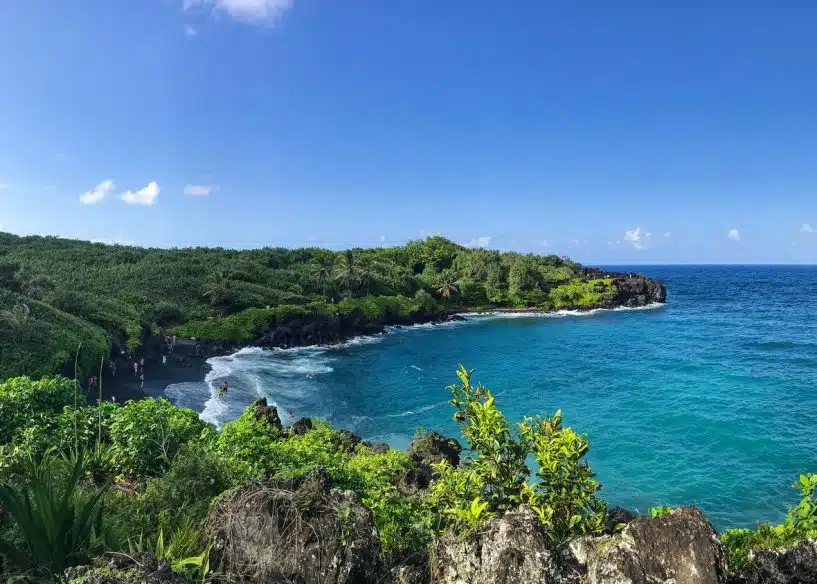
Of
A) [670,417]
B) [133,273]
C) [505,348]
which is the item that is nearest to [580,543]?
[670,417]

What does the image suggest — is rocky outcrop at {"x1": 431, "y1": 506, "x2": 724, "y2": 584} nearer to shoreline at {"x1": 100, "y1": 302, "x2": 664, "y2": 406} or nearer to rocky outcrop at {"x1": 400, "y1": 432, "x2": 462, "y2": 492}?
rocky outcrop at {"x1": 400, "y1": 432, "x2": 462, "y2": 492}

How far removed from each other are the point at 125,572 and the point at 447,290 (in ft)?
306

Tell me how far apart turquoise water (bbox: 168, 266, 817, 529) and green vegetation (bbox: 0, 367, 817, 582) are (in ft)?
62.1

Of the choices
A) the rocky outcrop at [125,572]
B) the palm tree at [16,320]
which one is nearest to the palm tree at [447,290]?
the palm tree at [16,320]

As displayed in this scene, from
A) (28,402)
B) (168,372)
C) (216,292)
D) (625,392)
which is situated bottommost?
(625,392)

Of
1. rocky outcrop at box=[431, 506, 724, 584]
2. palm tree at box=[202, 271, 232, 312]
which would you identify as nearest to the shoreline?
palm tree at box=[202, 271, 232, 312]

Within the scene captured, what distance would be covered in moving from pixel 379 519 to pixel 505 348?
53.4 metres

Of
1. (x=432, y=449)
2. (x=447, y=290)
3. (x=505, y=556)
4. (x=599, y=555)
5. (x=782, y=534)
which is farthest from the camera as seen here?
(x=447, y=290)

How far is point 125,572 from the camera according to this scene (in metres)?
4.89

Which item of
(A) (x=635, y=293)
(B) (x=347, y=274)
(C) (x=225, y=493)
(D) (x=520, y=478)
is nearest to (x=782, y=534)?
(D) (x=520, y=478)

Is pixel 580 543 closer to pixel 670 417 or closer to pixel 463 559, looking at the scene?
pixel 463 559

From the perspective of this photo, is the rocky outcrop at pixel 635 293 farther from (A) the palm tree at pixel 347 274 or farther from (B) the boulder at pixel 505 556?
(B) the boulder at pixel 505 556

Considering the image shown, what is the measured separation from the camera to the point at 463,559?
558 centimetres

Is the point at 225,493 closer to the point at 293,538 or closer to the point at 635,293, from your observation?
the point at 293,538
